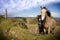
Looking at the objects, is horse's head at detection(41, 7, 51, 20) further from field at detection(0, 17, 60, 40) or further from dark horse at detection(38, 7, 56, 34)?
field at detection(0, 17, 60, 40)

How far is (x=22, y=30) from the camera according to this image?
2.49 meters

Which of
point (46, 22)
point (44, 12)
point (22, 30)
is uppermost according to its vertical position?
point (44, 12)

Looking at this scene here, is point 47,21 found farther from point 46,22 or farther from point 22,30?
point 22,30

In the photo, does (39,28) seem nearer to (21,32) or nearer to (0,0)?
(21,32)

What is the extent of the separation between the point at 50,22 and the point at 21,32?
1.45 feet

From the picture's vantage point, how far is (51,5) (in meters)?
2.57

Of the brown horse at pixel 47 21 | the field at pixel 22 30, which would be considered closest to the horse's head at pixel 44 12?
the brown horse at pixel 47 21

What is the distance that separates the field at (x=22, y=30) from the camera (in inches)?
96.9

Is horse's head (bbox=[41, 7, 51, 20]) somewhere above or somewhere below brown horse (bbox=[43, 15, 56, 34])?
above

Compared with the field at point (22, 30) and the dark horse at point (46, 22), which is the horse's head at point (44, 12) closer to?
the dark horse at point (46, 22)

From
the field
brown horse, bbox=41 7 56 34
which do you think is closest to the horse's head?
brown horse, bbox=41 7 56 34

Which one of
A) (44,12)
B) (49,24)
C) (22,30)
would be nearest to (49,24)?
(49,24)

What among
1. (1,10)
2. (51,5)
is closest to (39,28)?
(51,5)

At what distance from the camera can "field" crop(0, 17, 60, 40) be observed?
2460 millimetres
